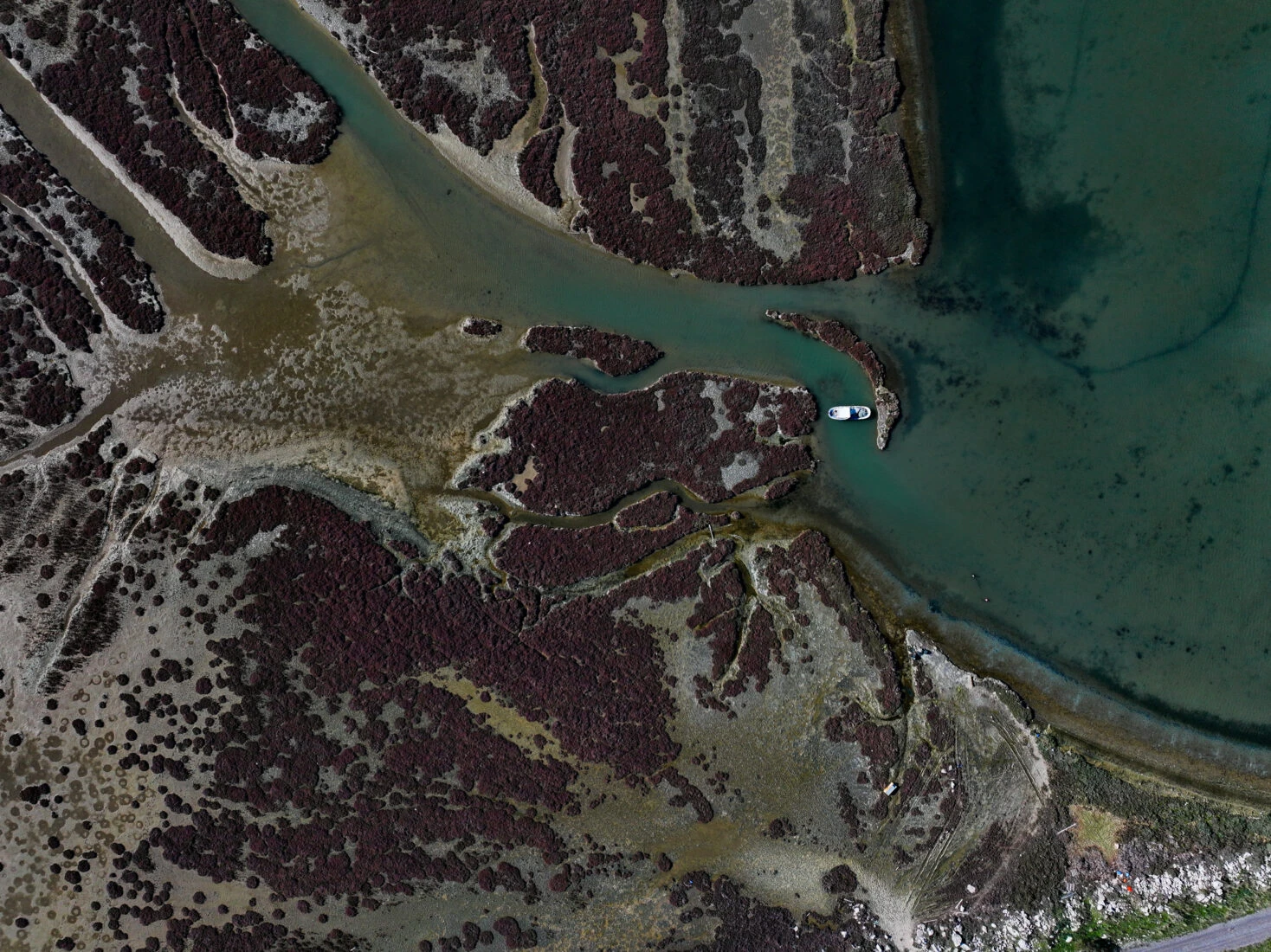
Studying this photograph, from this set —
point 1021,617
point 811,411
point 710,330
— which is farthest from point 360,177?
point 1021,617

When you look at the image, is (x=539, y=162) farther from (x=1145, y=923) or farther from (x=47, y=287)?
(x=1145, y=923)

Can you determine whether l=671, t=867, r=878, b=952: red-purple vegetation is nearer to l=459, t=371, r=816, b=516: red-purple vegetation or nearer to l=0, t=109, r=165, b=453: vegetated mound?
l=459, t=371, r=816, b=516: red-purple vegetation

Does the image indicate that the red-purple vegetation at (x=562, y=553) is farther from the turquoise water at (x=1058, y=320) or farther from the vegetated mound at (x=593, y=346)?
the turquoise water at (x=1058, y=320)

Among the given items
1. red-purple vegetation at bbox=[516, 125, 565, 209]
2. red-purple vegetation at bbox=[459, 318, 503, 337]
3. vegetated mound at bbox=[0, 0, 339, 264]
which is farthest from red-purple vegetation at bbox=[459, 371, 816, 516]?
vegetated mound at bbox=[0, 0, 339, 264]

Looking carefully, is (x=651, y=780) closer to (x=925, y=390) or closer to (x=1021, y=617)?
(x=1021, y=617)

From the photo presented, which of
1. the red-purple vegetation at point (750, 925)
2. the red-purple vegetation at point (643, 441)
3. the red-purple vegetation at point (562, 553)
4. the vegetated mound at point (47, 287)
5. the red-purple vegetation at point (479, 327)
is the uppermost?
the vegetated mound at point (47, 287)

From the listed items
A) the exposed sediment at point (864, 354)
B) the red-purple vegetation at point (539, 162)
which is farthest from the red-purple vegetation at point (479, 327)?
the exposed sediment at point (864, 354)

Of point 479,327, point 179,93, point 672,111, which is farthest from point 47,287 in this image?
point 672,111
